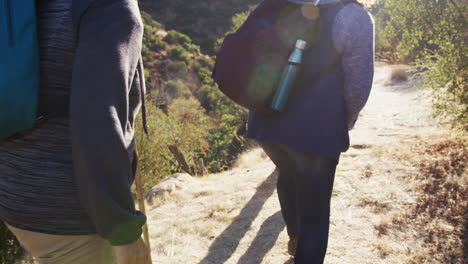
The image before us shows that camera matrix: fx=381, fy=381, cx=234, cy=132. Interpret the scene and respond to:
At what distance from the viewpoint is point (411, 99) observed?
9.47 metres

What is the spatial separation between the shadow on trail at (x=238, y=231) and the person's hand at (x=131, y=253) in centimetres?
218

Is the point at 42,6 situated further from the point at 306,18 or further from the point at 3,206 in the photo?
the point at 306,18

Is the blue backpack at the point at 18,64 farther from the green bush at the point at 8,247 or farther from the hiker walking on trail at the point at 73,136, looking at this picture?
the green bush at the point at 8,247

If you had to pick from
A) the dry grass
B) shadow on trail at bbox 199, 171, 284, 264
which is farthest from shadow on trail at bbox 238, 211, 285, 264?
the dry grass

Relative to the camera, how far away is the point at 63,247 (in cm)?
114

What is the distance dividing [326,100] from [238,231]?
213 centimetres

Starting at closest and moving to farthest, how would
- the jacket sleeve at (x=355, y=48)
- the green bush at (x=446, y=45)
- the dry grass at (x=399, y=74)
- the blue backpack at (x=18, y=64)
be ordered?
1. the blue backpack at (x=18, y=64)
2. the jacket sleeve at (x=355, y=48)
3. the green bush at (x=446, y=45)
4. the dry grass at (x=399, y=74)

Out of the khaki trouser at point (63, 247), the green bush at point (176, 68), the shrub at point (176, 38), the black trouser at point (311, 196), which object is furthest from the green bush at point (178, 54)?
the khaki trouser at point (63, 247)

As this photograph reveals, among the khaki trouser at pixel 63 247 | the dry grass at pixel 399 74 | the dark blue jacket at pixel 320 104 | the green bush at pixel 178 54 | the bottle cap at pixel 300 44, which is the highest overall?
the bottle cap at pixel 300 44

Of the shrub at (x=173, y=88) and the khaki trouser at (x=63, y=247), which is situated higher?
the khaki trouser at (x=63, y=247)

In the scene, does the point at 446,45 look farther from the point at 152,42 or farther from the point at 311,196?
the point at 152,42

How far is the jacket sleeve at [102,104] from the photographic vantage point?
0.97 metres

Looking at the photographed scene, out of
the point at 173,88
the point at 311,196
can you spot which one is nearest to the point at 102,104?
the point at 311,196

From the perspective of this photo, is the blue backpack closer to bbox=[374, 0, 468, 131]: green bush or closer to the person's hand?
the person's hand
